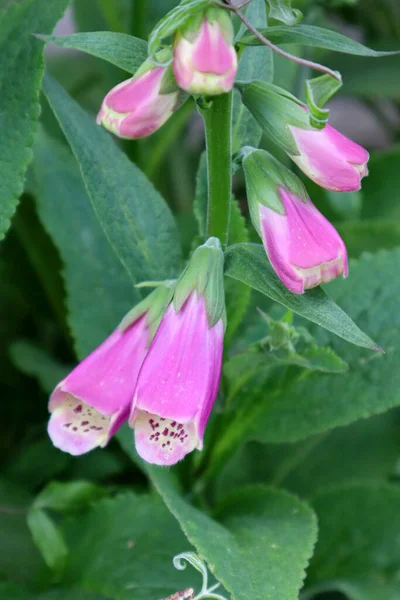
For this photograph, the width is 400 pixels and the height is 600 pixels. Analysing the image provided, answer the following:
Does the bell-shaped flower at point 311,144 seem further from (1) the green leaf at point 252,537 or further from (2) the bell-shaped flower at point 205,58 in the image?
(1) the green leaf at point 252,537

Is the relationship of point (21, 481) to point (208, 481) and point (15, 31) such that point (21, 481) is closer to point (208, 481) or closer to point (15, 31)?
point (208, 481)

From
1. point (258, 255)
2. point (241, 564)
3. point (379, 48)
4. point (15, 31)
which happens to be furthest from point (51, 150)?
point (379, 48)

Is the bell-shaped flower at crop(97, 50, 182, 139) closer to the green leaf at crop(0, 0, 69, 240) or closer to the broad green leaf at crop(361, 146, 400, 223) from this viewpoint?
the green leaf at crop(0, 0, 69, 240)

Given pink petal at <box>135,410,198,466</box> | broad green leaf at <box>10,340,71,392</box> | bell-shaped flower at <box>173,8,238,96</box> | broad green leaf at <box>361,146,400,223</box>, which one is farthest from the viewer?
broad green leaf at <box>361,146,400,223</box>

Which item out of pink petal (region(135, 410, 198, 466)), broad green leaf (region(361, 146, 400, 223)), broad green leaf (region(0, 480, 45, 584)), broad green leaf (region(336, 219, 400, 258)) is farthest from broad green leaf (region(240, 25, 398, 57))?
broad green leaf (region(361, 146, 400, 223))

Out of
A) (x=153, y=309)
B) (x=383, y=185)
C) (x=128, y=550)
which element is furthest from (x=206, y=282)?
→ (x=383, y=185)

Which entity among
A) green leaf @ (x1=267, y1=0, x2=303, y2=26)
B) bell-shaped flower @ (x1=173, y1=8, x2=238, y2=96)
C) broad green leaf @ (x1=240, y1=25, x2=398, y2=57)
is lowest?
broad green leaf @ (x1=240, y1=25, x2=398, y2=57)
